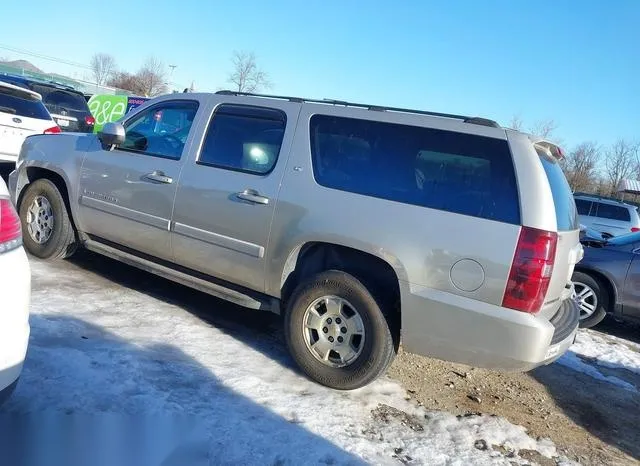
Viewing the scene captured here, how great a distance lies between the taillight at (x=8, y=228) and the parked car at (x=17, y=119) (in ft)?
20.6

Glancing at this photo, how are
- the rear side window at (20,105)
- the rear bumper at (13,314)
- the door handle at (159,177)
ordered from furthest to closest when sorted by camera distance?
the rear side window at (20,105) < the door handle at (159,177) < the rear bumper at (13,314)

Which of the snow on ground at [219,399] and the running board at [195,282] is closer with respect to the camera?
the snow on ground at [219,399]

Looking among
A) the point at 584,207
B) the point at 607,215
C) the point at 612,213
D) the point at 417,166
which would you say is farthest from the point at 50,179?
the point at 612,213

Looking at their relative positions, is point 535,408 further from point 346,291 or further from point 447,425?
point 346,291

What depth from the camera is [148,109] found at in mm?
5121

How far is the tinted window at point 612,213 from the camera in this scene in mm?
17266

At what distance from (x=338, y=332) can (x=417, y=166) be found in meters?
1.27

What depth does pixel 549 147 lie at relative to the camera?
3.88 metres

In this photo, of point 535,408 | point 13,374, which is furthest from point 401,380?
point 13,374

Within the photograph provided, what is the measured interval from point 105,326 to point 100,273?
1520 millimetres

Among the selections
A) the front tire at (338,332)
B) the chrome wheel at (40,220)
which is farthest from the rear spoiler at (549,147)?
the chrome wheel at (40,220)

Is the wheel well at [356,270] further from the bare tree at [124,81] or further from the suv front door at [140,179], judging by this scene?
the bare tree at [124,81]

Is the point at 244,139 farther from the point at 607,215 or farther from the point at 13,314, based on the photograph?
the point at 607,215

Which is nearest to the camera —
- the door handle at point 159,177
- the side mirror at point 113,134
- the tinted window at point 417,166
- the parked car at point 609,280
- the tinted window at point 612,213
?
the tinted window at point 417,166
